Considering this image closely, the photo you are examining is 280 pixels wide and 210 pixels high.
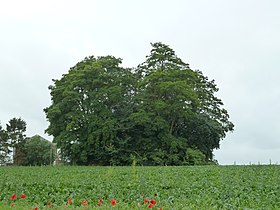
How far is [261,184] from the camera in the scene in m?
10.0

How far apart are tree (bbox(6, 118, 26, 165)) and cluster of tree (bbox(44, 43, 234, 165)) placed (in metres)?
14.1

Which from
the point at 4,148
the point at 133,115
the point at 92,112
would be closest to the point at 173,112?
the point at 133,115

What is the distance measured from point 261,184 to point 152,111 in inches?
742

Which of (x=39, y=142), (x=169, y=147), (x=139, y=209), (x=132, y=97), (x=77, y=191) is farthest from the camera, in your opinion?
(x=39, y=142)

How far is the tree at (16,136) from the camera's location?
42.5 meters

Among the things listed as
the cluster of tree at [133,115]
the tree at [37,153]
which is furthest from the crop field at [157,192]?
the tree at [37,153]

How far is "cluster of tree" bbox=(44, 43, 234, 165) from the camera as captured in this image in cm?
2762

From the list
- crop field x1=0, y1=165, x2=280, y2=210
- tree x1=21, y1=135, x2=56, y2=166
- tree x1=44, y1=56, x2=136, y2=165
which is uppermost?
tree x1=44, y1=56, x2=136, y2=165

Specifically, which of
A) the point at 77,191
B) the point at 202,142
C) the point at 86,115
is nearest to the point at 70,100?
the point at 86,115

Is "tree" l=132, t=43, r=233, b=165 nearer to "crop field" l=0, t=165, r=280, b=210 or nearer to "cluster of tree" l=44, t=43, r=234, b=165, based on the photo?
"cluster of tree" l=44, t=43, r=234, b=165

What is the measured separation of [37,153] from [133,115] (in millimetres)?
18524

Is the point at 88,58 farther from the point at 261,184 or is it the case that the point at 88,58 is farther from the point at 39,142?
the point at 261,184

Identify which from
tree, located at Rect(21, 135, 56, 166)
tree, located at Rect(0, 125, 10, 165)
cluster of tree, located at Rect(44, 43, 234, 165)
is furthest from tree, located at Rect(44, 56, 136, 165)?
tree, located at Rect(0, 125, 10, 165)

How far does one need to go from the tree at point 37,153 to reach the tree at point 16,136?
0.74 metres
